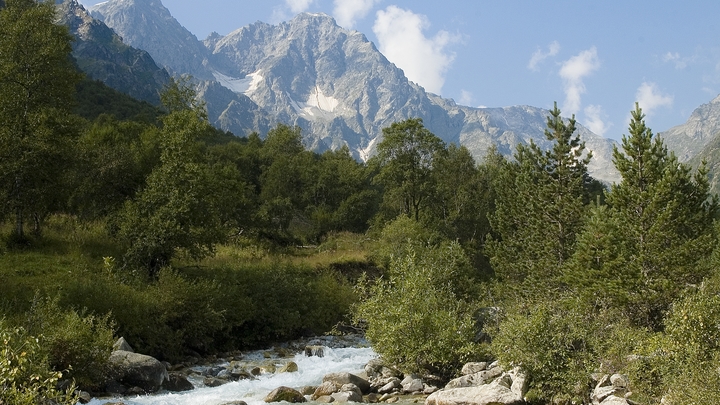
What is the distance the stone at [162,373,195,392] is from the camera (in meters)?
20.8

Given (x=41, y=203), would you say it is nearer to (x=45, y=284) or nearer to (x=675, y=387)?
(x=45, y=284)

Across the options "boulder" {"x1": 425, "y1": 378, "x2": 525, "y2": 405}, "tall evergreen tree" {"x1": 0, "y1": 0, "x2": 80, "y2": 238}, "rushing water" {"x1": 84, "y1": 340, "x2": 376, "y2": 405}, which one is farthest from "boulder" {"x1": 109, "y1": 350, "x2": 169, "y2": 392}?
"tall evergreen tree" {"x1": 0, "y1": 0, "x2": 80, "y2": 238}

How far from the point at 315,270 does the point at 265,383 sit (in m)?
20.2

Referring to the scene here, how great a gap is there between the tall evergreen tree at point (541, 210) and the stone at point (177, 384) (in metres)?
22.6

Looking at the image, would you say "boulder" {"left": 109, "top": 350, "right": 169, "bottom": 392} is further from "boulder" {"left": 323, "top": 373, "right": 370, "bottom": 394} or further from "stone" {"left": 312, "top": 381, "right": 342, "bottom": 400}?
"boulder" {"left": 323, "top": 373, "right": 370, "bottom": 394}

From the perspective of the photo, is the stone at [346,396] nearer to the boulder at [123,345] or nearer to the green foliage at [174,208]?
the boulder at [123,345]

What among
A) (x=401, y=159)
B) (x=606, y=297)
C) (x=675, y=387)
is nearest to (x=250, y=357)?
(x=606, y=297)

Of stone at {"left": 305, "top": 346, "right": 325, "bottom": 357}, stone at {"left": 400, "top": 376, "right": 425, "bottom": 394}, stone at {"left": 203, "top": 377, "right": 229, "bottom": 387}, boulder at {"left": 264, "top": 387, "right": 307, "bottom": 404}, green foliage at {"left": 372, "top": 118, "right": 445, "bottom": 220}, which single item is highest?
green foliage at {"left": 372, "top": 118, "right": 445, "bottom": 220}

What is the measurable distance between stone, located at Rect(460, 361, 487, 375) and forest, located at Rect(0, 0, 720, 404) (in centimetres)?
47

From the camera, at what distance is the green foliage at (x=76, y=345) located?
18000mm

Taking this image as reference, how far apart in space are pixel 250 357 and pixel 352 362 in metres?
5.26

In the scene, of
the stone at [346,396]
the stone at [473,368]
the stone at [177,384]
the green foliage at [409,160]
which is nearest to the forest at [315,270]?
the stone at [473,368]

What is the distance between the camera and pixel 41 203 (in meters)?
27.9

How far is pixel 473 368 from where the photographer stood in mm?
23562
